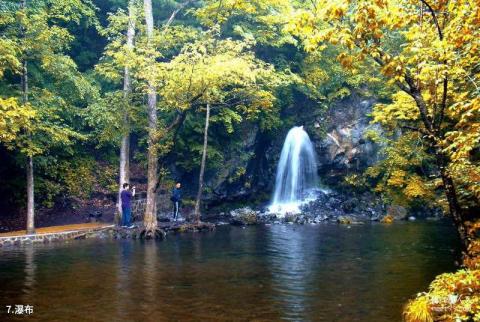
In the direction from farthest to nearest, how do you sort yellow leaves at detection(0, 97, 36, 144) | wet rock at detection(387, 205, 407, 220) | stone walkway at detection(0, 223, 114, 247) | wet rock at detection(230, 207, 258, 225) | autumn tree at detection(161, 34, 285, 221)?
wet rock at detection(387, 205, 407, 220) → wet rock at detection(230, 207, 258, 225) → autumn tree at detection(161, 34, 285, 221) → stone walkway at detection(0, 223, 114, 247) → yellow leaves at detection(0, 97, 36, 144)

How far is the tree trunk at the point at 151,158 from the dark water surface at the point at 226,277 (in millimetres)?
1846

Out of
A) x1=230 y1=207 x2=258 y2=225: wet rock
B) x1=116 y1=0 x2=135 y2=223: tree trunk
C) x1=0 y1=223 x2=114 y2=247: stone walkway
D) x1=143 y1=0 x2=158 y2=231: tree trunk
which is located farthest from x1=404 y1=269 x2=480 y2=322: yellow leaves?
x1=116 y1=0 x2=135 y2=223: tree trunk

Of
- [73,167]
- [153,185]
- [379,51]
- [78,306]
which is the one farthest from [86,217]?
[379,51]

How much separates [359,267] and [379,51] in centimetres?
683

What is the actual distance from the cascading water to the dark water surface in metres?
11.1

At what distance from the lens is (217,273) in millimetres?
11969

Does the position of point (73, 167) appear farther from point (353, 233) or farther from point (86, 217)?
point (353, 233)

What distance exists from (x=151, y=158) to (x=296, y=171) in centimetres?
1229

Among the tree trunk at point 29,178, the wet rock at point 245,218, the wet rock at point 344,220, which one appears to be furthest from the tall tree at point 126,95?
the wet rock at point 344,220

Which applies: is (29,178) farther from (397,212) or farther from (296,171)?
(397,212)

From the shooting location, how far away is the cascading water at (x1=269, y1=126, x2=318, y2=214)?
98.3 feet

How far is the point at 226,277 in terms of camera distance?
37.7 feet

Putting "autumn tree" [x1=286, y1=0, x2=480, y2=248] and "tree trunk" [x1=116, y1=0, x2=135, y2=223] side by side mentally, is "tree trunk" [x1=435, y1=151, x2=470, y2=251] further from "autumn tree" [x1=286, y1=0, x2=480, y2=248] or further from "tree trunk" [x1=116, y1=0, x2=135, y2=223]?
"tree trunk" [x1=116, y1=0, x2=135, y2=223]

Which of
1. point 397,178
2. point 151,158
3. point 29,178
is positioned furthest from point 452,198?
point 397,178
